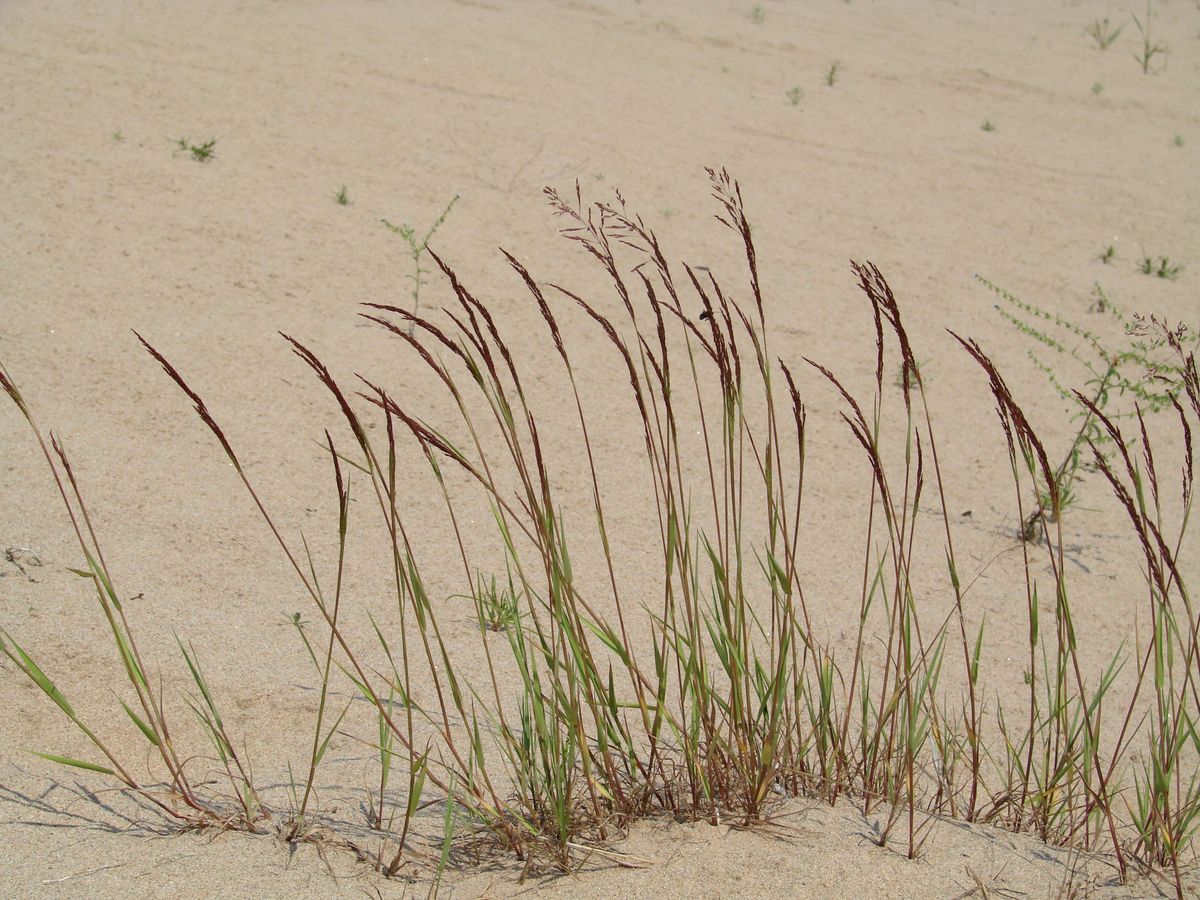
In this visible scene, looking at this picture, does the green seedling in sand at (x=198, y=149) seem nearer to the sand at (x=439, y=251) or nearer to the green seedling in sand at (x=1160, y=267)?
the sand at (x=439, y=251)

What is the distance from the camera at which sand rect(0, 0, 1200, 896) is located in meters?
1.82

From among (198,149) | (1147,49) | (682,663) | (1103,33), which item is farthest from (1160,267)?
(1103,33)

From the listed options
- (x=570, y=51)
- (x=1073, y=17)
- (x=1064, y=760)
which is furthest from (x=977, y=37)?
(x=1064, y=760)

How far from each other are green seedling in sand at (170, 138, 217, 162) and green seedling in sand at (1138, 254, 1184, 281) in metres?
4.19

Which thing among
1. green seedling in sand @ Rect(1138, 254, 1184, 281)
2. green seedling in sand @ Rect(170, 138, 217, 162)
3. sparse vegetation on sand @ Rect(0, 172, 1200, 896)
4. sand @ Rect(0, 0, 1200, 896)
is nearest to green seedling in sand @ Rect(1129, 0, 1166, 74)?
sand @ Rect(0, 0, 1200, 896)

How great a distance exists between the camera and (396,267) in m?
4.43

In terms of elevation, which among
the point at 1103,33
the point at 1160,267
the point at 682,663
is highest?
Answer: the point at 1103,33

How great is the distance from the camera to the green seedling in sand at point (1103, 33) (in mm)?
8967

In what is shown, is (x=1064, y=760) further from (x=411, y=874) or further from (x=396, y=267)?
(x=396, y=267)

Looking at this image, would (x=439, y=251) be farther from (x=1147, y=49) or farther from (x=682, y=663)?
(x=1147, y=49)

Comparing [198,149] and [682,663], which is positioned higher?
[198,149]

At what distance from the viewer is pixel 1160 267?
5445 mm

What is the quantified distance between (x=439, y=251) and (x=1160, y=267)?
3.36 m

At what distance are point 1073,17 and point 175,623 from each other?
32.9ft
